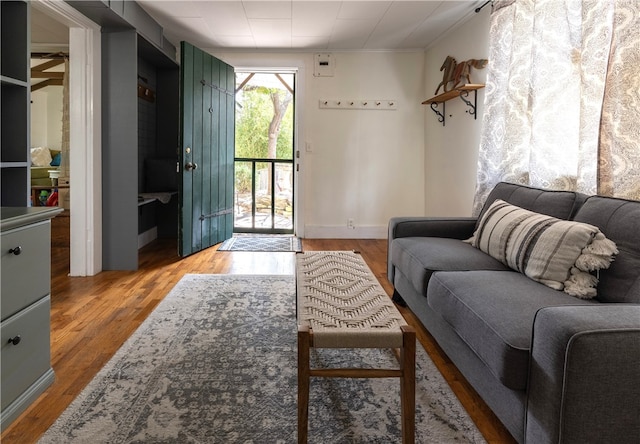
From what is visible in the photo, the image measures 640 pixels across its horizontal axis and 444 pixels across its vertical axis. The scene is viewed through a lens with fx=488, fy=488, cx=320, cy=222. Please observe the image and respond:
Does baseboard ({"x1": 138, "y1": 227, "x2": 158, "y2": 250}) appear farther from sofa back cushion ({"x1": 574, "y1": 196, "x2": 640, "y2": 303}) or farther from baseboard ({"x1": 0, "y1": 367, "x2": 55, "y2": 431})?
sofa back cushion ({"x1": 574, "y1": 196, "x2": 640, "y2": 303})

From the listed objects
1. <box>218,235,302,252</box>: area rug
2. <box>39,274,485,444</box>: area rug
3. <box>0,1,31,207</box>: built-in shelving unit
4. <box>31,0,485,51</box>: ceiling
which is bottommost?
<box>39,274,485,444</box>: area rug

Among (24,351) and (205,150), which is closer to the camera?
(24,351)

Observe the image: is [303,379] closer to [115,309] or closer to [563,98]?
[115,309]

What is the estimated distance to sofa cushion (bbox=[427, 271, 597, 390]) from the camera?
1.42 m

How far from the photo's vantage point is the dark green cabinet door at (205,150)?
4426 millimetres

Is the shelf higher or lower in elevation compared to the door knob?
higher

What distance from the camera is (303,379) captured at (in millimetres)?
1494

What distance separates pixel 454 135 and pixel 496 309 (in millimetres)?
3339

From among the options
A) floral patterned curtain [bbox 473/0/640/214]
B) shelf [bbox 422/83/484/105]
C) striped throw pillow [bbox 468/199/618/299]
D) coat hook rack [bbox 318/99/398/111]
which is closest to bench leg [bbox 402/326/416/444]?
striped throw pillow [bbox 468/199/618/299]

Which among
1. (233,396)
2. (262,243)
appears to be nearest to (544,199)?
(233,396)

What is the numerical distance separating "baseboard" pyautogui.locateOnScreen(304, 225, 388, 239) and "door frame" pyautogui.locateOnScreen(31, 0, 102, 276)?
246cm

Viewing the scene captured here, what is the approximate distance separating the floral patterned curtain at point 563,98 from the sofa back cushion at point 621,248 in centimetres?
23

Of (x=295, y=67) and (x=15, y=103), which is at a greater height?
(x=295, y=67)

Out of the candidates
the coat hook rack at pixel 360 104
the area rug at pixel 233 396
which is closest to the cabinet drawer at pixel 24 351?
the area rug at pixel 233 396
